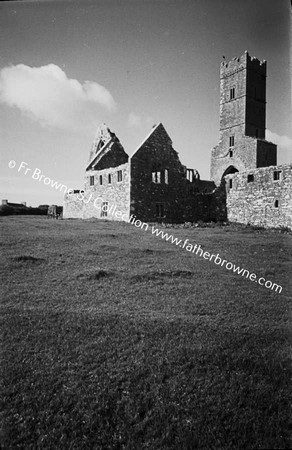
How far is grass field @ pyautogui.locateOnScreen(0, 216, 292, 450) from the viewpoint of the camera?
17.6 feet

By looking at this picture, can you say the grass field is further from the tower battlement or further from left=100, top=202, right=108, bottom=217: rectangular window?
the tower battlement

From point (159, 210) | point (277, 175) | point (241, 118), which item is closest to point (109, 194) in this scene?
point (159, 210)

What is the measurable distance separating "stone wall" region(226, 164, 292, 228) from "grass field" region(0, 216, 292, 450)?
705 inches

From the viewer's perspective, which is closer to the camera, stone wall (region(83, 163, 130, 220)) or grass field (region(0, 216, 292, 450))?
grass field (region(0, 216, 292, 450))

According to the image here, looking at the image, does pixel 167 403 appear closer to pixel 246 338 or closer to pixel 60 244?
pixel 246 338

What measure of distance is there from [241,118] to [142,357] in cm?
5779

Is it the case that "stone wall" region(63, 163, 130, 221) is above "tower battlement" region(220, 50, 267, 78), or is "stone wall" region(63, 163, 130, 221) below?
below

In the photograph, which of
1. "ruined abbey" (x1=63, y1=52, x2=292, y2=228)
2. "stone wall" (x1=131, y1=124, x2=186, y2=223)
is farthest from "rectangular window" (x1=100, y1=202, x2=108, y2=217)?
"stone wall" (x1=131, y1=124, x2=186, y2=223)

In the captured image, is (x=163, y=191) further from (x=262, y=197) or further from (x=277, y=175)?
(x=277, y=175)

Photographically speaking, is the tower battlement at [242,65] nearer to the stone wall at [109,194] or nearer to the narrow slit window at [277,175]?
the narrow slit window at [277,175]

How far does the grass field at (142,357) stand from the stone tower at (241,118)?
46614 mm

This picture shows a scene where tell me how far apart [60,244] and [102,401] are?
11.5 metres

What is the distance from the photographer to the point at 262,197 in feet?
100

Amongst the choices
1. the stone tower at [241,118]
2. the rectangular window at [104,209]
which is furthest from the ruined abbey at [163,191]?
the stone tower at [241,118]
